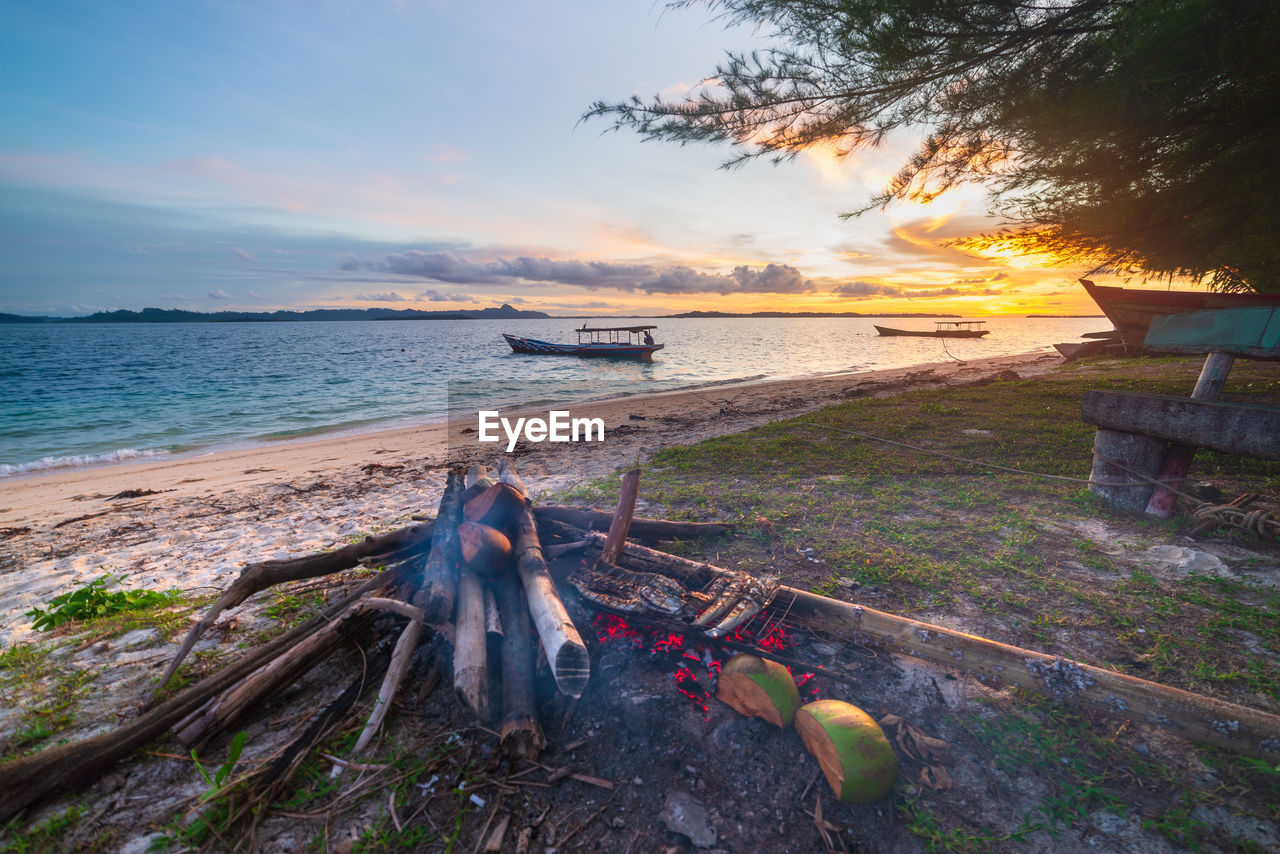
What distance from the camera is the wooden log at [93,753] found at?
238 centimetres

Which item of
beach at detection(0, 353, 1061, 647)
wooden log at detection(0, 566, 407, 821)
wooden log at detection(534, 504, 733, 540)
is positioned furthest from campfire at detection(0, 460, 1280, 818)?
beach at detection(0, 353, 1061, 647)

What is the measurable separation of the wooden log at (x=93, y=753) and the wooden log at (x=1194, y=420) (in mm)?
8366

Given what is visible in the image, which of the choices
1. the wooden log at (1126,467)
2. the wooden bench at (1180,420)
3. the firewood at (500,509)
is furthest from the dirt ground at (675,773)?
the wooden log at (1126,467)

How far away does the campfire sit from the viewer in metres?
2.60

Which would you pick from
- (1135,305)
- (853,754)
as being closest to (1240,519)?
(853,754)

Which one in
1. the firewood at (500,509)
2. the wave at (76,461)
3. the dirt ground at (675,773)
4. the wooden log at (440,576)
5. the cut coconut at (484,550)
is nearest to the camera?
the dirt ground at (675,773)

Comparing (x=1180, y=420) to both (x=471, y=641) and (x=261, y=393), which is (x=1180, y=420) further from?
(x=261, y=393)

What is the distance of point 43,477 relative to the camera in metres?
12.0

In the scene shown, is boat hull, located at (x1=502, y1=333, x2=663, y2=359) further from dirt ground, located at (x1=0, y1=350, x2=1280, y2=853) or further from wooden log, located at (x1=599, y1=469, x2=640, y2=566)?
dirt ground, located at (x1=0, y1=350, x2=1280, y2=853)

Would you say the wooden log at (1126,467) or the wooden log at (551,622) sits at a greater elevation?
the wooden log at (1126,467)

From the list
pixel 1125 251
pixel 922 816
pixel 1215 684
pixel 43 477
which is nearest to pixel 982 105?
pixel 1125 251

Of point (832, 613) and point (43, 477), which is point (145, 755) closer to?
point (832, 613)

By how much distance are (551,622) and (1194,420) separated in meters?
6.60

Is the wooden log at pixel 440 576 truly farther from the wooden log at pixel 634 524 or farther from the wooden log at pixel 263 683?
the wooden log at pixel 634 524
